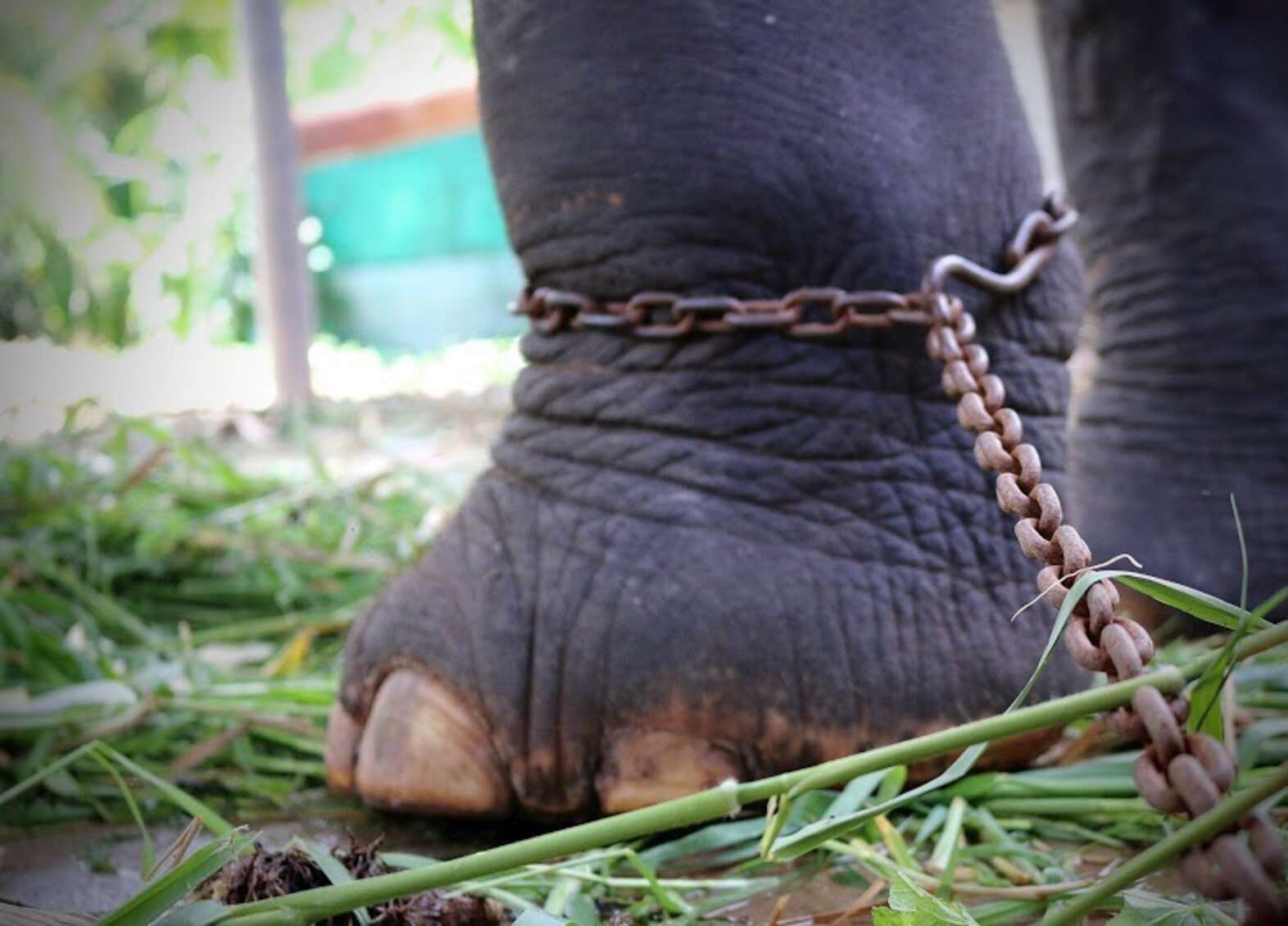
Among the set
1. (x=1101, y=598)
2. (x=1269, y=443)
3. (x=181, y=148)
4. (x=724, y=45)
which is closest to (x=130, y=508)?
(x=724, y=45)

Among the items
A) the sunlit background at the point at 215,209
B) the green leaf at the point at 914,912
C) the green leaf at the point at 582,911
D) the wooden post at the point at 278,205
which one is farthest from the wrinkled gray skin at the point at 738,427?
the wooden post at the point at 278,205

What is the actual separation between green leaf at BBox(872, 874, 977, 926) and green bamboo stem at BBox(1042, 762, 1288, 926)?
95 millimetres

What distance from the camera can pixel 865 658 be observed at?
3.11ft

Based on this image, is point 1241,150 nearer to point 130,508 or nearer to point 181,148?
point 130,508

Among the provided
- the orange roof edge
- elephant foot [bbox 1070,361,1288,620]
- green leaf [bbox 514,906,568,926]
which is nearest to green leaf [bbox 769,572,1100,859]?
green leaf [bbox 514,906,568,926]

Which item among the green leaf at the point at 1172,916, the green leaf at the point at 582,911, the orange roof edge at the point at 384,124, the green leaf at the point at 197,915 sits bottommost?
the green leaf at the point at 582,911

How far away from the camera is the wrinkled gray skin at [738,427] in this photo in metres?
0.95

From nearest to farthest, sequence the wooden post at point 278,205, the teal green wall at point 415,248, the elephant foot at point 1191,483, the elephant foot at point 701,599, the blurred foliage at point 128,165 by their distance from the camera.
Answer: the elephant foot at point 701,599, the elephant foot at point 1191,483, the blurred foliage at point 128,165, the wooden post at point 278,205, the teal green wall at point 415,248

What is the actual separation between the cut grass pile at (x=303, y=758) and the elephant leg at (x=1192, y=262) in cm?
18

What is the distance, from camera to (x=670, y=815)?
1.91 feet

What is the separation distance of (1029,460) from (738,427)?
1.34 ft

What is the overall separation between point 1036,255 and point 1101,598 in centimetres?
57

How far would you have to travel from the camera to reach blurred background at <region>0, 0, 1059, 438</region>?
424 centimetres

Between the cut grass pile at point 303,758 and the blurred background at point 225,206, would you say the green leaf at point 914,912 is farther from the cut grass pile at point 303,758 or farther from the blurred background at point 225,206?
the blurred background at point 225,206
